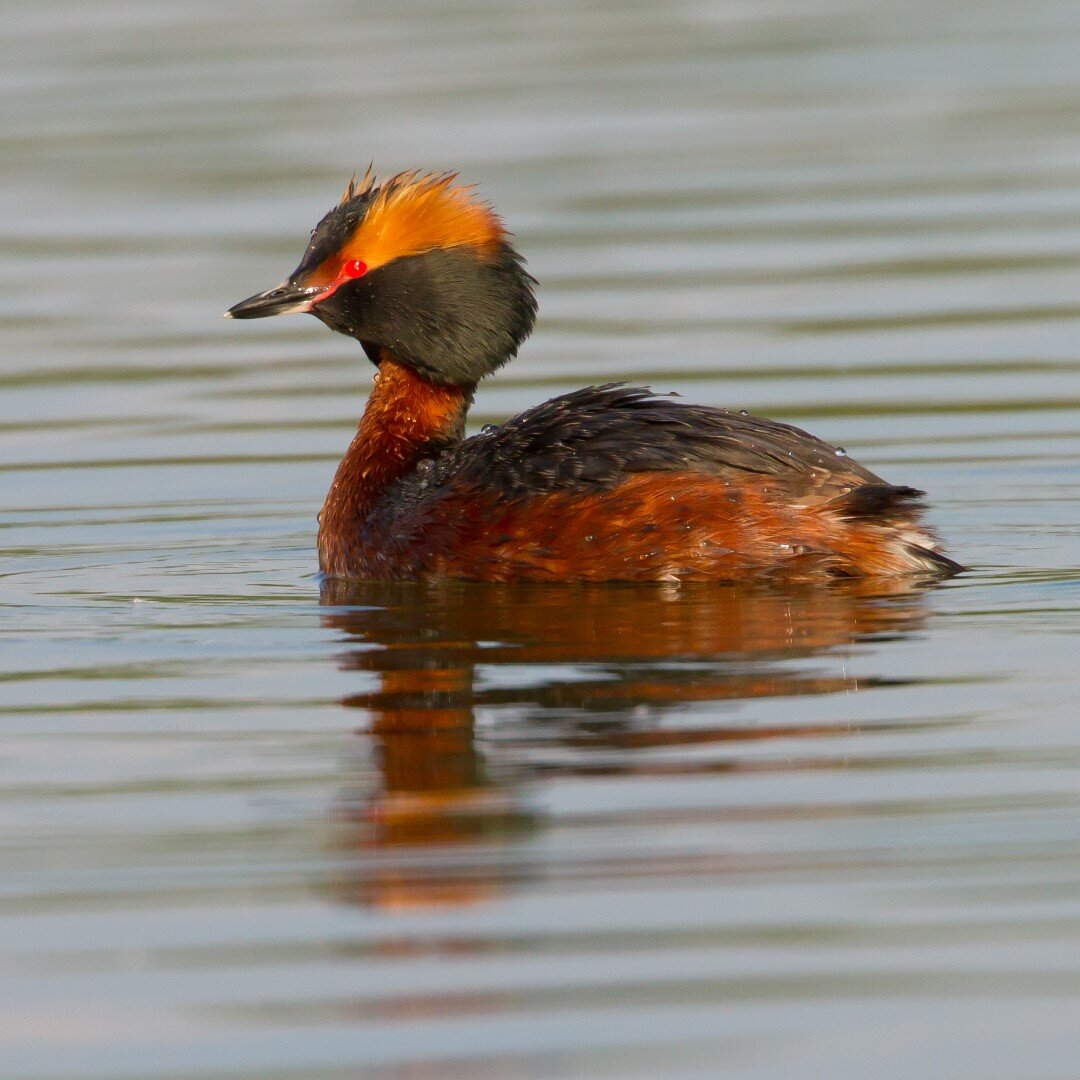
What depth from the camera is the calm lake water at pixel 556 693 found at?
445cm

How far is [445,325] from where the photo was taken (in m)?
9.09

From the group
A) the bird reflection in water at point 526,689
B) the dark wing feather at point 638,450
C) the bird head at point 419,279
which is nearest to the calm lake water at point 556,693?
the bird reflection in water at point 526,689

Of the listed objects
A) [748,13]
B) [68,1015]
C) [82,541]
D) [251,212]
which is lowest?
[68,1015]

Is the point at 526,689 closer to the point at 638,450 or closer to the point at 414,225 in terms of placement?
the point at 638,450

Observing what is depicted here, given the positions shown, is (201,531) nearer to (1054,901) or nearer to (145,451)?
(145,451)

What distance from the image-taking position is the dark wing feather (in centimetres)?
785

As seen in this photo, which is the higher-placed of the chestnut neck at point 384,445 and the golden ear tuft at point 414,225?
the golden ear tuft at point 414,225

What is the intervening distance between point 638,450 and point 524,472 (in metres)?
0.39

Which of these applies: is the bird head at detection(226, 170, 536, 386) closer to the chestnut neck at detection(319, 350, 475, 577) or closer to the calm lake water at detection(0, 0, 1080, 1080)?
the chestnut neck at detection(319, 350, 475, 577)

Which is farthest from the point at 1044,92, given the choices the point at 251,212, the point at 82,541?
the point at 82,541

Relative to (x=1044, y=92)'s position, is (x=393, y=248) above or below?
below

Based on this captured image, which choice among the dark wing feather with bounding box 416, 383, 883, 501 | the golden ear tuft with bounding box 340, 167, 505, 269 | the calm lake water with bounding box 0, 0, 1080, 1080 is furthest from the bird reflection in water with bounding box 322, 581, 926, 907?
the golden ear tuft with bounding box 340, 167, 505, 269

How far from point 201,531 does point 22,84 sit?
1223cm

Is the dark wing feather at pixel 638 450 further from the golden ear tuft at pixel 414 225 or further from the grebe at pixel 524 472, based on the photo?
the golden ear tuft at pixel 414 225
